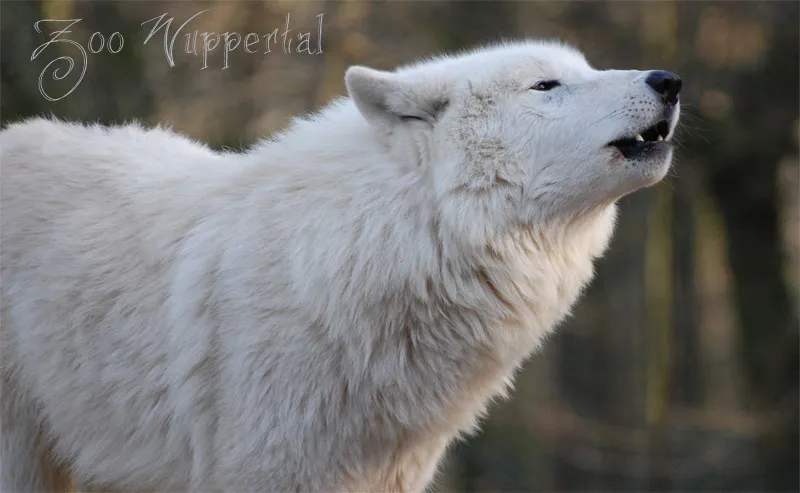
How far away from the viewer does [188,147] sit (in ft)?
15.8

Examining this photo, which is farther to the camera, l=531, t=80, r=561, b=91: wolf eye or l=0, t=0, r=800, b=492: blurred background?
l=0, t=0, r=800, b=492: blurred background

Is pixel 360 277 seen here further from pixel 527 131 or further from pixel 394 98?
pixel 527 131

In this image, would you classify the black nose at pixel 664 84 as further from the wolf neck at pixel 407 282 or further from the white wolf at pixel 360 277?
the wolf neck at pixel 407 282

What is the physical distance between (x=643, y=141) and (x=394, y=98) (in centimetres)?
97

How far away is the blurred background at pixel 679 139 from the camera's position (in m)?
8.47

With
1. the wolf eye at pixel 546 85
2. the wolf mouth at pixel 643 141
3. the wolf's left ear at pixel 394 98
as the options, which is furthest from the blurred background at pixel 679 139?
the wolf mouth at pixel 643 141

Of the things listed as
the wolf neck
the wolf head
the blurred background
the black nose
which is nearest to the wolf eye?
the wolf head

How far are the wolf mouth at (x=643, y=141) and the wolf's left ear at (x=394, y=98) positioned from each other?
2.30ft

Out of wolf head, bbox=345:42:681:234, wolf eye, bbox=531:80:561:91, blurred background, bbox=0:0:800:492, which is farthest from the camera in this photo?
blurred background, bbox=0:0:800:492

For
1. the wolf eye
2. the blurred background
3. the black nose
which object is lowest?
the blurred background

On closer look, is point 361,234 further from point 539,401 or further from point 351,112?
point 539,401

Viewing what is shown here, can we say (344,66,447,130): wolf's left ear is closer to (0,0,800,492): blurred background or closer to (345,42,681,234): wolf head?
(345,42,681,234): wolf head

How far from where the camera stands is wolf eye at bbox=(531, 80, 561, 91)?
3887 millimetres

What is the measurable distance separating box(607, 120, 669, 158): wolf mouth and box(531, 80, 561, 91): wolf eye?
35cm
